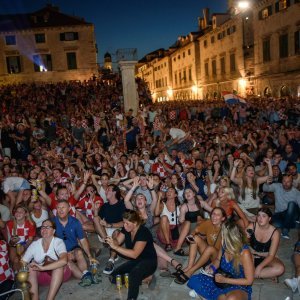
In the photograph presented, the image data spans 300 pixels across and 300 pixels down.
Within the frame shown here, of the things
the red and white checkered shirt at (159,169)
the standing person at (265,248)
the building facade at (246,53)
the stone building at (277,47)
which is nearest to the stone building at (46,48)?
the building facade at (246,53)

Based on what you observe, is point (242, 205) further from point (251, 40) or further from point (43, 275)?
point (251, 40)

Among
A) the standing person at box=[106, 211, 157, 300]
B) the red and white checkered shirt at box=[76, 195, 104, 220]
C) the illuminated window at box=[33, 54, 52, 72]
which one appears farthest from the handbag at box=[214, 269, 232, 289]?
the illuminated window at box=[33, 54, 52, 72]

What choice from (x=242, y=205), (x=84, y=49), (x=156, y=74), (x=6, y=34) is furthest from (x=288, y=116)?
(x=156, y=74)

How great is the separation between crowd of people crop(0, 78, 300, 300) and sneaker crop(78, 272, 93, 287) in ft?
0.07

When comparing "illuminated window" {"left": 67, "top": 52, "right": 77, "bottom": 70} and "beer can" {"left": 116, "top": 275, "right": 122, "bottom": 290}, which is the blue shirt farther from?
"illuminated window" {"left": 67, "top": 52, "right": 77, "bottom": 70}

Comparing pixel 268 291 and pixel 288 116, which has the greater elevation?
pixel 288 116

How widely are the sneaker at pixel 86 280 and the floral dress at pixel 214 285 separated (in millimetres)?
1684

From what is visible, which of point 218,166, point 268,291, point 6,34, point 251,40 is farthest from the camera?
point 6,34

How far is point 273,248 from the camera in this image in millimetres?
5105

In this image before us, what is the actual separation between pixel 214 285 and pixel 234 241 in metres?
0.83

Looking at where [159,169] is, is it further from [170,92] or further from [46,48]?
[170,92]

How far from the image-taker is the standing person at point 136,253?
4871 mm

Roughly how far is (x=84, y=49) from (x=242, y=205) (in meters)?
33.0

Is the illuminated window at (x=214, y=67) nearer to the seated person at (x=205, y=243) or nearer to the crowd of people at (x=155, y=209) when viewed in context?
the crowd of people at (x=155, y=209)
